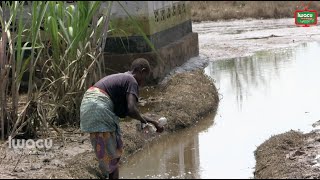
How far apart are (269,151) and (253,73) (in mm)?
6501

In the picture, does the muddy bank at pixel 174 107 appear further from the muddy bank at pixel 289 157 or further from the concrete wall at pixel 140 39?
the muddy bank at pixel 289 157

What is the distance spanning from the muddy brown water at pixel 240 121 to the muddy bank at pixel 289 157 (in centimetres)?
15

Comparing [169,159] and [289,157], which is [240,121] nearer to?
[169,159]

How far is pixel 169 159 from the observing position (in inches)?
312

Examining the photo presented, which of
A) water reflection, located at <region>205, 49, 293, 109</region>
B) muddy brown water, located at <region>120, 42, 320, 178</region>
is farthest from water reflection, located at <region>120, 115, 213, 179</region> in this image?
water reflection, located at <region>205, 49, 293, 109</region>

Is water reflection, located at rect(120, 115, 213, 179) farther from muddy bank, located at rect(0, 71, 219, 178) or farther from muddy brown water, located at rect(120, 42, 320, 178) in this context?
muddy bank, located at rect(0, 71, 219, 178)

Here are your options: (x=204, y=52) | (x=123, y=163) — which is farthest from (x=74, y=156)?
(x=204, y=52)

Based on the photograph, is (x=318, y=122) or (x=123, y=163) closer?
(x=123, y=163)

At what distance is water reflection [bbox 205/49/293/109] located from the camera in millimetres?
12547

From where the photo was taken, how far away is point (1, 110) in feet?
25.9

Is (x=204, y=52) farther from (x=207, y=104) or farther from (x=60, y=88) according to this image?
(x=60, y=88)

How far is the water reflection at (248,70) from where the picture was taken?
1255 cm

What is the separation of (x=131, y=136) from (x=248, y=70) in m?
6.44

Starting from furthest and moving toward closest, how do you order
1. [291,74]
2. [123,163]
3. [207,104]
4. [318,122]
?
[291,74]
[207,104]
[318,122]
[123,163]
